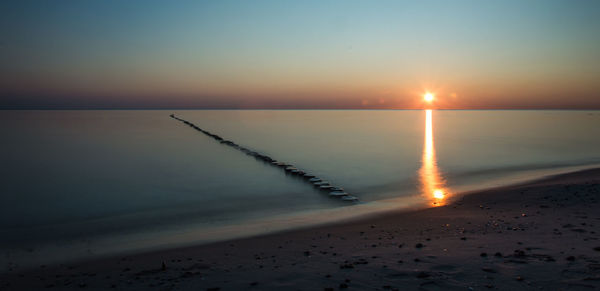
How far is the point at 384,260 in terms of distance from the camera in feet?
23.1

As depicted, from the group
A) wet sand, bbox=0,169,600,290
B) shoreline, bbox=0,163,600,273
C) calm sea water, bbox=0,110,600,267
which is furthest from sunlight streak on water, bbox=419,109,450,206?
wet sand, bbox=0,169,600,290

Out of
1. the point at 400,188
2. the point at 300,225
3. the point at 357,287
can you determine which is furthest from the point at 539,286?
the point at 400,188

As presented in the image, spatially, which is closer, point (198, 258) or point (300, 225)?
point (198, 258)

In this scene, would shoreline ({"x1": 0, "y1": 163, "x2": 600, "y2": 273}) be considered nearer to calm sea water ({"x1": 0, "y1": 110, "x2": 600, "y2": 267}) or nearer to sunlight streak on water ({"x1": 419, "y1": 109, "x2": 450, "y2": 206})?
calm sea water ({"x1": 0, "y1": 110, "x2": 600, "y2": 267})

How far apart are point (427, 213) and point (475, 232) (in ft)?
9.78

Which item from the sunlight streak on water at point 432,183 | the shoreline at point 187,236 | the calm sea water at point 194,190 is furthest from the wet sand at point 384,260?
the sunlight streak on water at point 432,183

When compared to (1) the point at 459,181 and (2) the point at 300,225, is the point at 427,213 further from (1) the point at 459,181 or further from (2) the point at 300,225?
(1) the point at 459,181

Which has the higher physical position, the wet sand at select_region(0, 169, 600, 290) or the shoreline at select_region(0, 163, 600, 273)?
the wet sand at select_region(0, 169, 600, 290)

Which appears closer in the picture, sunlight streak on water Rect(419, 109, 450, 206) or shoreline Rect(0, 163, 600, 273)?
shoreline Rect(0, 163, 600, 273)

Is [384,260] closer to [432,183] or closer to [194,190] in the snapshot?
[194,190]

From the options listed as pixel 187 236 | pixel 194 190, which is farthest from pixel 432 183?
pixel 187 236

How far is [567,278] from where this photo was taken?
5695 mm

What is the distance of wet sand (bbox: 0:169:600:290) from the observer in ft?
19.6

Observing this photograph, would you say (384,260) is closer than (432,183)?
Yes
